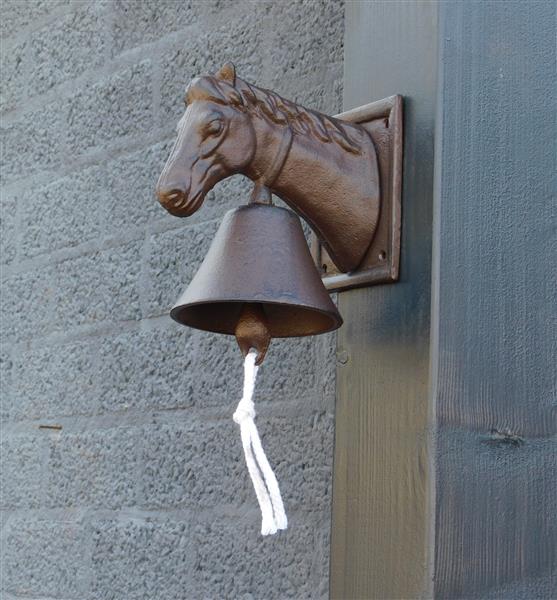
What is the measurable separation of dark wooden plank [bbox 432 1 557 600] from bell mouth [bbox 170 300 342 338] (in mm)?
138

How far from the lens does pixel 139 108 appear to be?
6.72ft

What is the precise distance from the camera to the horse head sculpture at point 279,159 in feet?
3.79

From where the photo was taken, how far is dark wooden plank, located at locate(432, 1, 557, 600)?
1.18 metres

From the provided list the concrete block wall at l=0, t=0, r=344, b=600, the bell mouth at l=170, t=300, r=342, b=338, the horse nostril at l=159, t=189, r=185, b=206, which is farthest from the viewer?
the concrete block wall at l=0, t=0, r=344, b=600

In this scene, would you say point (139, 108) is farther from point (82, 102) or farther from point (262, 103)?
point (262, 103)

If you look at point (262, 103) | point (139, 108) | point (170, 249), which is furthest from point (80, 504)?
point (262, 103)

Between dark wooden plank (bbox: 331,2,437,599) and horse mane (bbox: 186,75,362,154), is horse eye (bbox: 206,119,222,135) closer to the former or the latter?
horse mane (bbox: 186,75,362,154)

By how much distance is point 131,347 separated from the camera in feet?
6.37

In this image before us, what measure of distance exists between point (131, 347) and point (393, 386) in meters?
0.79

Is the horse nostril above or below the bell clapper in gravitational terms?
above

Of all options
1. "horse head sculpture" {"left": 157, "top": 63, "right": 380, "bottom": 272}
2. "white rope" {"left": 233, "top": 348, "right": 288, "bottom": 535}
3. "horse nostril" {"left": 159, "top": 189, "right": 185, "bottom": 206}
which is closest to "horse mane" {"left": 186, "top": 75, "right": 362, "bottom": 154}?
"horse head sculpture" {"left": 157, "top": 63, "right": 380, "bottom": 272}

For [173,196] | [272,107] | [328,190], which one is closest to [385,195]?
[328,190]

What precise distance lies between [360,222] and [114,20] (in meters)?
1.04

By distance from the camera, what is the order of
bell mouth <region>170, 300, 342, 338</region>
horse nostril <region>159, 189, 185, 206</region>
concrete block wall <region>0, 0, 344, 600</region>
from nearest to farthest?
horse nostril <region>159, 189, 185, 206</region> < bell mouth <region>170, 300, 342, 338</region> < concrete block wall <region>0, 0, 344, 600</region>
